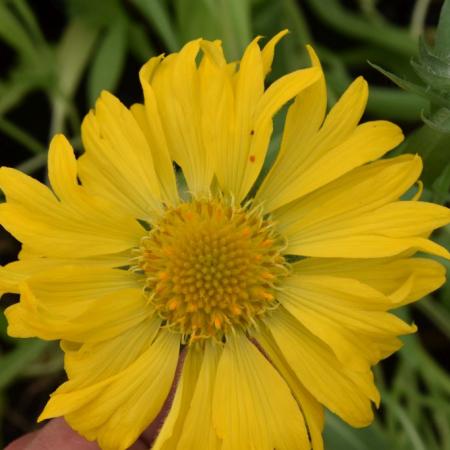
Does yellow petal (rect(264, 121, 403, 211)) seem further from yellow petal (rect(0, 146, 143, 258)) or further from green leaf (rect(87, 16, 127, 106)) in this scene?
green leaf (rect(87, 16, 127, 106))

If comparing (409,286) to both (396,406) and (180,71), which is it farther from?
(396,406)

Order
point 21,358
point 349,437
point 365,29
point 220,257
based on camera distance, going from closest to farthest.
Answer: point 220,257, point 349,437, point 21,358, point 365,29

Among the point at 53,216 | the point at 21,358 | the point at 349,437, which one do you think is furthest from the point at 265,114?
the point at 21,358

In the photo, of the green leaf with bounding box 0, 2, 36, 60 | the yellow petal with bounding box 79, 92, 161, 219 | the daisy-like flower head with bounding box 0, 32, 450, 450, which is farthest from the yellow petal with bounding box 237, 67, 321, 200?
the green leaf with bounding box 0, 2, 36, 60

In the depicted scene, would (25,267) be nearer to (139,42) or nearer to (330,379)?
(330,379)

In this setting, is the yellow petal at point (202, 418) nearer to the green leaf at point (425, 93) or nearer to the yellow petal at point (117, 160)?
the yellow petal at point (117, 160)
